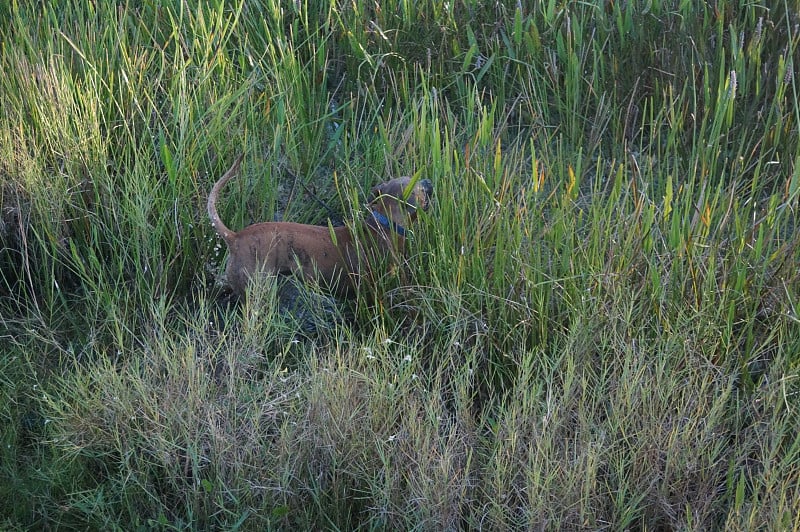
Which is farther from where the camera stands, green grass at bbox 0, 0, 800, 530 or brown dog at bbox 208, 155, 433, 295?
brown dog at bbox 208, 155, 433, 295

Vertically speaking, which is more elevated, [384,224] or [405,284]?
[384,224]

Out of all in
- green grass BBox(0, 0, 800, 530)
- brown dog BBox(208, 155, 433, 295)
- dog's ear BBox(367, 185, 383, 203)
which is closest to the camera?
green grass BBox(0, 0, 800, 530)

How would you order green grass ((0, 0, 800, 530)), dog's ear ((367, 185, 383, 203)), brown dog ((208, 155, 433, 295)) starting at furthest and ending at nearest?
1. dog's ear ((367, 185, 383, 203))
2. brown dog ((208, 155, 433, 295))
3. green grass ((0, 0, 800, 530))

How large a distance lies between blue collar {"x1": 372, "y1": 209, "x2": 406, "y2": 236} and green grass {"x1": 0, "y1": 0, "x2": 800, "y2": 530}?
2.5 inches

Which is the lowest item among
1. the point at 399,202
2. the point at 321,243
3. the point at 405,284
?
the point at 405,284

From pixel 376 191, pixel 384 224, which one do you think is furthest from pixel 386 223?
pixel 376 191

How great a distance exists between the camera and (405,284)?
2.88 m

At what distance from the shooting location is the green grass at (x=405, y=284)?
7.61ft

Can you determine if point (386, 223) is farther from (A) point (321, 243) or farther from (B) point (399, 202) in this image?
(A) point (321, 243)

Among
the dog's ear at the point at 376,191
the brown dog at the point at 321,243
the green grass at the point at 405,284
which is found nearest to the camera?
the green grass at the point at 405,284

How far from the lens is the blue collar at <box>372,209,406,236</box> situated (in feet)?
9.37

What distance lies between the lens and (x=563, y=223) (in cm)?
269

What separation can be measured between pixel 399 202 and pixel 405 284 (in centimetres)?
25

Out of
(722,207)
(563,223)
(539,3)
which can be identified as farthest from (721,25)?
(563,223)
